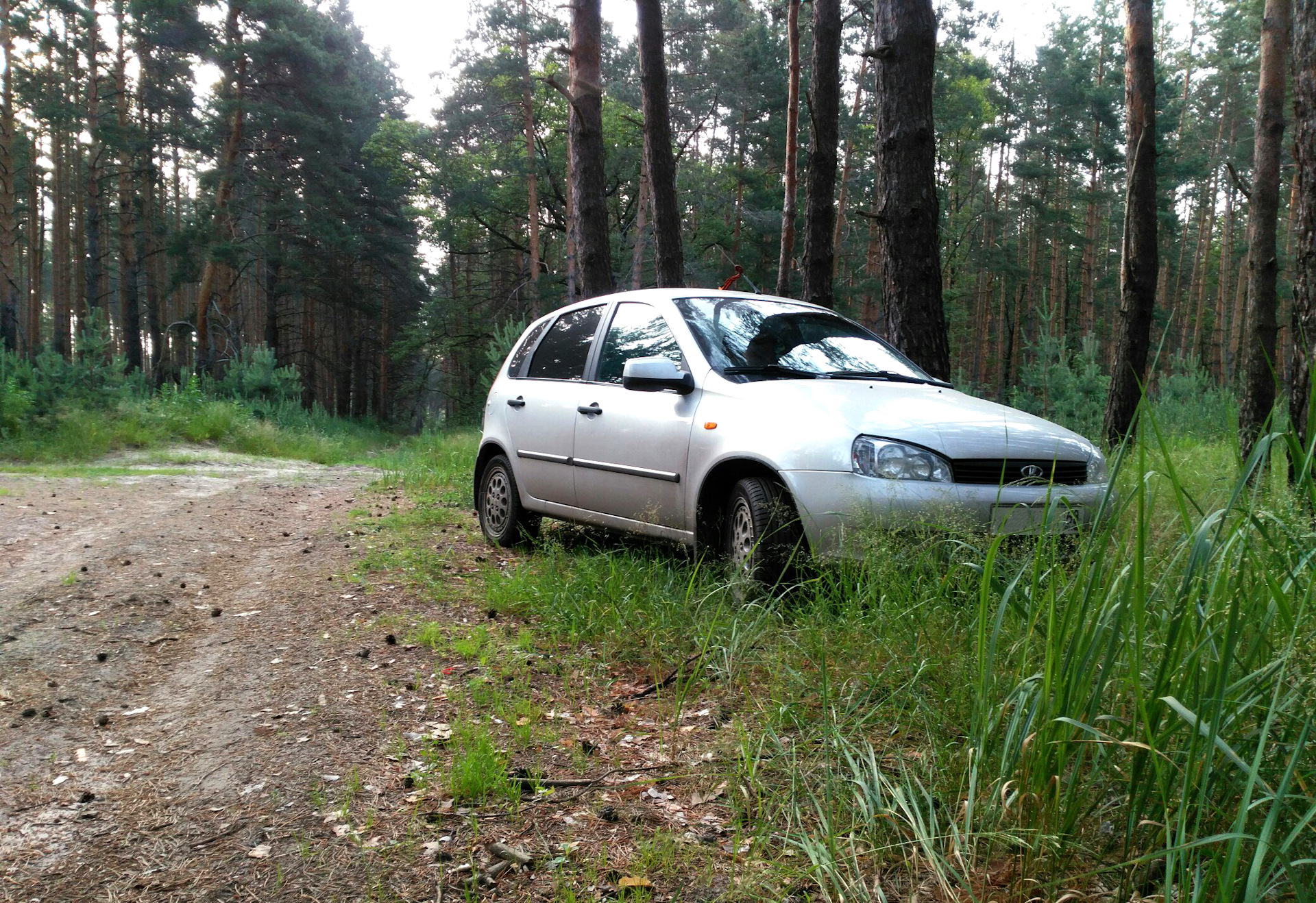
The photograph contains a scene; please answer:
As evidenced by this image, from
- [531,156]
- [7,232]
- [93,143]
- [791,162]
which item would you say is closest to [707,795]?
[791,162]

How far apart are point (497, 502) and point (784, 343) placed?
2.82 m

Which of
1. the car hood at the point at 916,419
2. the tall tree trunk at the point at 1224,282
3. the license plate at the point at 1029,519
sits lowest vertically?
the license plate at the point at 1029,519

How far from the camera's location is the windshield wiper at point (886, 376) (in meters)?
5.29

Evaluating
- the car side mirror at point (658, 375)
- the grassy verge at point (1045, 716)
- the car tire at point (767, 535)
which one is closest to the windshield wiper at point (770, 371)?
the car side mirror at point (658, 375)

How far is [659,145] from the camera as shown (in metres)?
11.9

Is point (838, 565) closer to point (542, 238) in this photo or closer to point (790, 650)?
point (790, 650)

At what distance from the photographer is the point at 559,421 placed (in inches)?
245

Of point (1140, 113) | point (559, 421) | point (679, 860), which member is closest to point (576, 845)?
point (679, 860)

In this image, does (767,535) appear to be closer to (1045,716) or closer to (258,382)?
(1045,716)

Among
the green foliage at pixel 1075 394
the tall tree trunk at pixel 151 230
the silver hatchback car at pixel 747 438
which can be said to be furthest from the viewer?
the tall tree trunk at pixel 151 230

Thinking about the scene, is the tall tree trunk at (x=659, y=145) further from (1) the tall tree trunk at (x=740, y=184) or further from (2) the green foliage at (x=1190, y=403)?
(1) the tall tree trunk at (x=740, y=184)

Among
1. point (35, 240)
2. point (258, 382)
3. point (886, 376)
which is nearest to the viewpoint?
point (886, 376)

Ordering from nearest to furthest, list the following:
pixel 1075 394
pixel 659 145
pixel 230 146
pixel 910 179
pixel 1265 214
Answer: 1. pixel 910 179
2. pixel 1265 214
3. pixel 659 145
4. pixel 1075 394
5. pixel 230 146

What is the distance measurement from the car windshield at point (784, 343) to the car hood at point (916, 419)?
0.97ft
